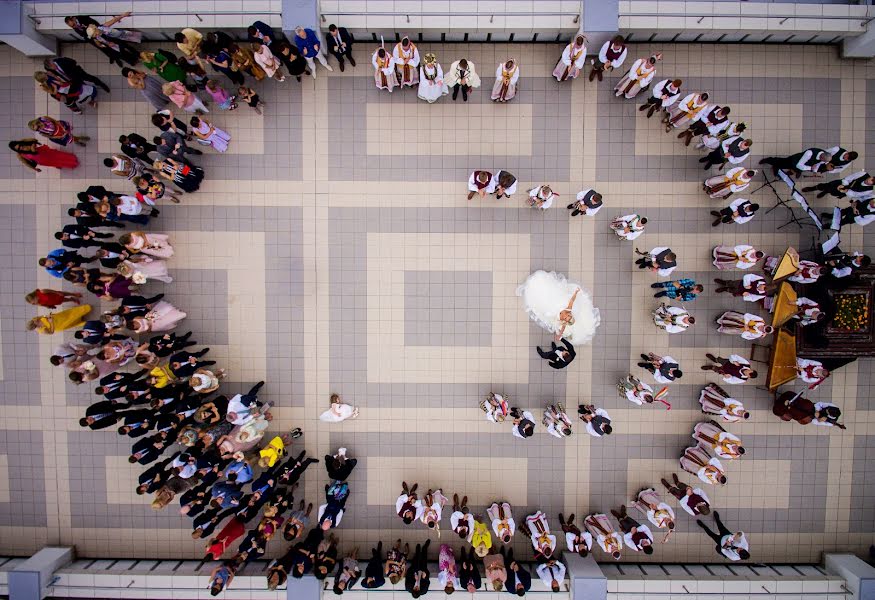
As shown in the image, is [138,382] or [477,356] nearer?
[138,382]

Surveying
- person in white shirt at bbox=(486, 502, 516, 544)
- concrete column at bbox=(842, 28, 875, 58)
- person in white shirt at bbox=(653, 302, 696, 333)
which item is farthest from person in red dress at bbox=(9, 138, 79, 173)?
concrete column at bbox=(842, 28, 875, 58)

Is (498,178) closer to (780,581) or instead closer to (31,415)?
(780,581)

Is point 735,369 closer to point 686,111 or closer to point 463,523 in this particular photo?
point 686,111

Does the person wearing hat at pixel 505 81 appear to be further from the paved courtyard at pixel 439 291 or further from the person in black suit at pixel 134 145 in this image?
the person in black suit at pixel 134 145

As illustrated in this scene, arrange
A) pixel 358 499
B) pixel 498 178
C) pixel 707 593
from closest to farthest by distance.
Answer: pixel 498 178
pixel 707 593
pixel 358 499

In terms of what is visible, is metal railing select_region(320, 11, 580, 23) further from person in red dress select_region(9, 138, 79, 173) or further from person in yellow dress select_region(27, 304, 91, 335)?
person in yellow dress select_region(27, 304, 91, 335)

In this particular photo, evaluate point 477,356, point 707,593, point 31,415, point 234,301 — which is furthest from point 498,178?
point 31,415
